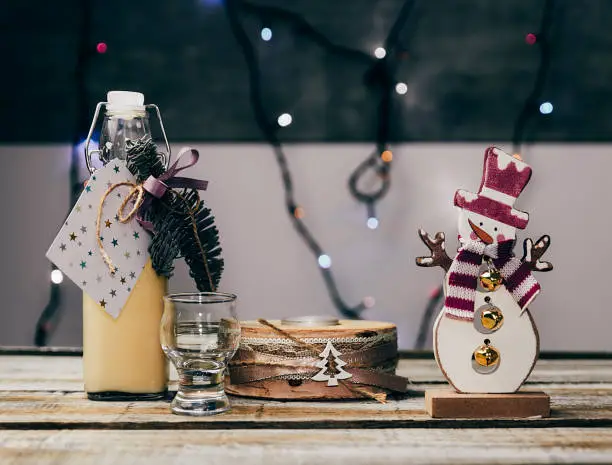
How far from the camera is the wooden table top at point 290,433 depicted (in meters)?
0.60

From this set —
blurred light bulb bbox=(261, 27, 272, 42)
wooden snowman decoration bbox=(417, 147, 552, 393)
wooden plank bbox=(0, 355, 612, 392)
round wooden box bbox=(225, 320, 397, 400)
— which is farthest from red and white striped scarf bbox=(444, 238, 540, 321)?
blurred light bulb bbox=(261, 27, 272, 42)

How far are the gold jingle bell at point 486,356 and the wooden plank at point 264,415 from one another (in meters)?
0.06

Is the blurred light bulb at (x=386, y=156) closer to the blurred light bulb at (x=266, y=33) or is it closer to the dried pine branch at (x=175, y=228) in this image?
the blurred light bulb at (x=266, y=33)

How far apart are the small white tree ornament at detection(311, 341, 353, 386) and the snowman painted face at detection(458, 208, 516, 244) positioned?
8.2 inches

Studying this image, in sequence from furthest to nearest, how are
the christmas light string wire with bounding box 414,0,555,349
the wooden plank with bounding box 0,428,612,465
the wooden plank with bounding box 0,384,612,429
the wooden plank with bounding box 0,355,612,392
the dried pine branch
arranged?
the christmas light string wire with bounding box 414,0,555,349
the wooden plank with bounding box 0,355,612,392
the dried pine branch
the wooden plank with bounding box 0,384,612,429
the wooden plank with bounding box 0,428,612,465

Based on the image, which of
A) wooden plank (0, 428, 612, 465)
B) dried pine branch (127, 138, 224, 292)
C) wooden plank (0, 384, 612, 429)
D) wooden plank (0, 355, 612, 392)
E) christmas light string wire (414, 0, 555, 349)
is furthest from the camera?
christmas light string wire (414, 0, 555, 349)

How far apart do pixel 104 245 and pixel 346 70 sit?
581mm

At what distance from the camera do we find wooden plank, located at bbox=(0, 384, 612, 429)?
2.30ft

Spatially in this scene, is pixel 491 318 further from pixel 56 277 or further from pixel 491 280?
pixel 56 277

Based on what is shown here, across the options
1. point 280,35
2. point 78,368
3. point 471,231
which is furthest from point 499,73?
point 78,368

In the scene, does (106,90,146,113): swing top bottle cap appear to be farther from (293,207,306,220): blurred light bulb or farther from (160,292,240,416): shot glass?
(293,207,306,220): blurred light bulb

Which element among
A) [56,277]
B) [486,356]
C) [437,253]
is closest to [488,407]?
[486,356]

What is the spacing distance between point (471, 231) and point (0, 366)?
0.76 meters

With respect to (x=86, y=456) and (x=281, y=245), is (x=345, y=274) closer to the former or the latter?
(x=281, y=245)
